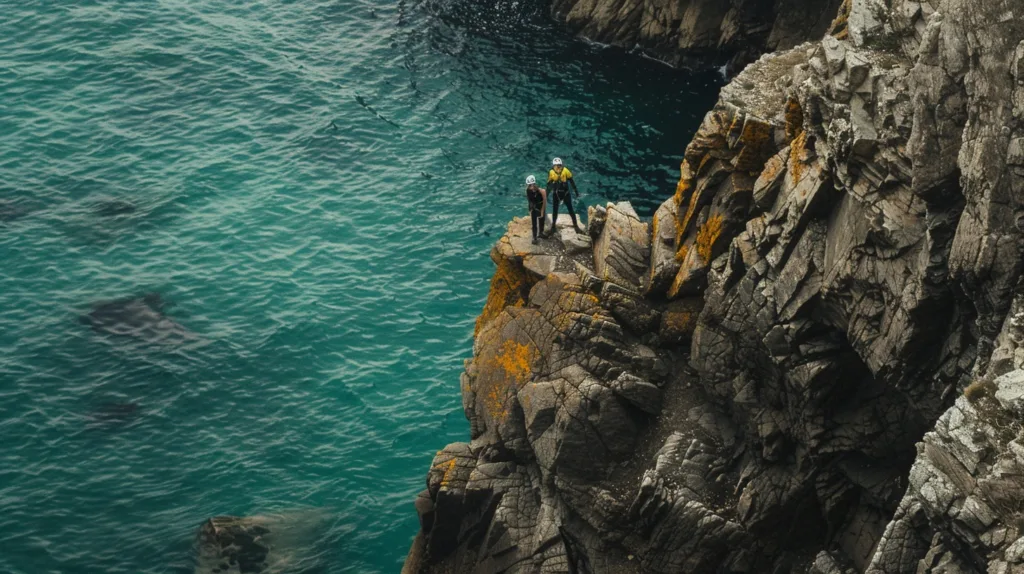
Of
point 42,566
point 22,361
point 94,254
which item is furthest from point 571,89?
point 42,566

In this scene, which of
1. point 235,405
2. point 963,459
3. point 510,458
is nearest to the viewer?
point 963,459

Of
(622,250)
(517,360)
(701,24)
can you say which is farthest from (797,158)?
(701,24)

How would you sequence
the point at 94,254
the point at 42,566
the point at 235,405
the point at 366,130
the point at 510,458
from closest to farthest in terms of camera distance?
the point at 510,458 → the point at 42,566 → the point at 235,405 → the point at 94,254 → the point at 366,130

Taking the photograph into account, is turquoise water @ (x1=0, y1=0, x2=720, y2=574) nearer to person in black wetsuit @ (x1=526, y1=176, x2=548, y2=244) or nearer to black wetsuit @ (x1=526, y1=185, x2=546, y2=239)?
black wetsuit @ (x1=526, y1=185, x2=546, y2=239)

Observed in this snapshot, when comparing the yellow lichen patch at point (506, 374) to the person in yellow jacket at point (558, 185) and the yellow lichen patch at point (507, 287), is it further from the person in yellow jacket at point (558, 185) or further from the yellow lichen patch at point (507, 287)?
the person in yellow jacket at point (558, 185)

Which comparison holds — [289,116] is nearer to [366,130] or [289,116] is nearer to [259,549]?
[366,130]

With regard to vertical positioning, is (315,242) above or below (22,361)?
above
